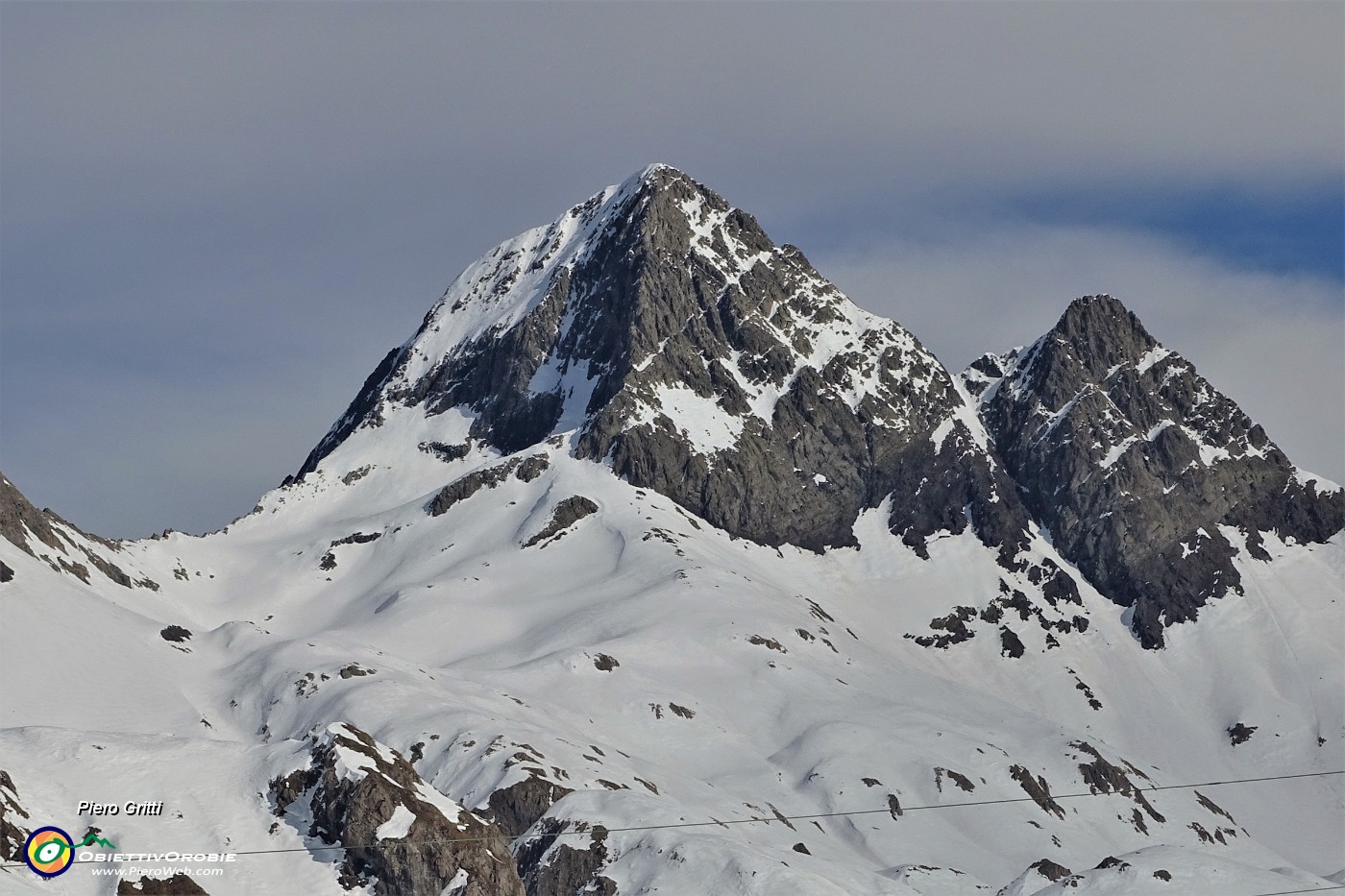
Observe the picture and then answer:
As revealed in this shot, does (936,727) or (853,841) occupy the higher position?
(936,727)

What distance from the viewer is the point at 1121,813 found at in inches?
7539

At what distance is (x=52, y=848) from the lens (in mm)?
78250

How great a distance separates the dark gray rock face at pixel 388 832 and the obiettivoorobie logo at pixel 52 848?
11485 millimetres

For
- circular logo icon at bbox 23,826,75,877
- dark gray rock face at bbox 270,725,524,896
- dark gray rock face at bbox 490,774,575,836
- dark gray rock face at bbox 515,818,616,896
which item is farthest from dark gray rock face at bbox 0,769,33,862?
dark gray rock face at bbox 490,774,575,836

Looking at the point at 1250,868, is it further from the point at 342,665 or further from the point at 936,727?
the point at 342,665

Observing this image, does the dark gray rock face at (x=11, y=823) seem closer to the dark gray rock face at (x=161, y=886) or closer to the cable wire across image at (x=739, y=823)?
the cable wire across image at (x=739, y=823)

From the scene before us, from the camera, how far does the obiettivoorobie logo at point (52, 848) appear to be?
76.7m

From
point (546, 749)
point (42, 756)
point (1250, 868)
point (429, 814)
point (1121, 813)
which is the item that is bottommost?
point (42, 756)

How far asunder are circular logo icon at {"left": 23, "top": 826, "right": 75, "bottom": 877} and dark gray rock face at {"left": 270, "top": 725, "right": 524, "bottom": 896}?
12.5 metres

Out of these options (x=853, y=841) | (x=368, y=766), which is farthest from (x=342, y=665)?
(x=368, y=766)

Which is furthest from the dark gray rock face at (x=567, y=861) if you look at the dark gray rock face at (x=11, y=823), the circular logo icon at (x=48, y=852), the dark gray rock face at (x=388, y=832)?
the dark gray rock face at (x=11, y=823)

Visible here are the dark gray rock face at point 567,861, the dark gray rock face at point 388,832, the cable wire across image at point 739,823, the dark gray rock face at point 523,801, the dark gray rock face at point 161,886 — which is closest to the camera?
the dark gray rock face at point 161,886

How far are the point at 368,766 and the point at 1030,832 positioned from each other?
336ft

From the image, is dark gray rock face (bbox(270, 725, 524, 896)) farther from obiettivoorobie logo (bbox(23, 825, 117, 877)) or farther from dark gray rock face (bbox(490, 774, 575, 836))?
dark gray rock face (bbox(490, 774, 575, 836))
